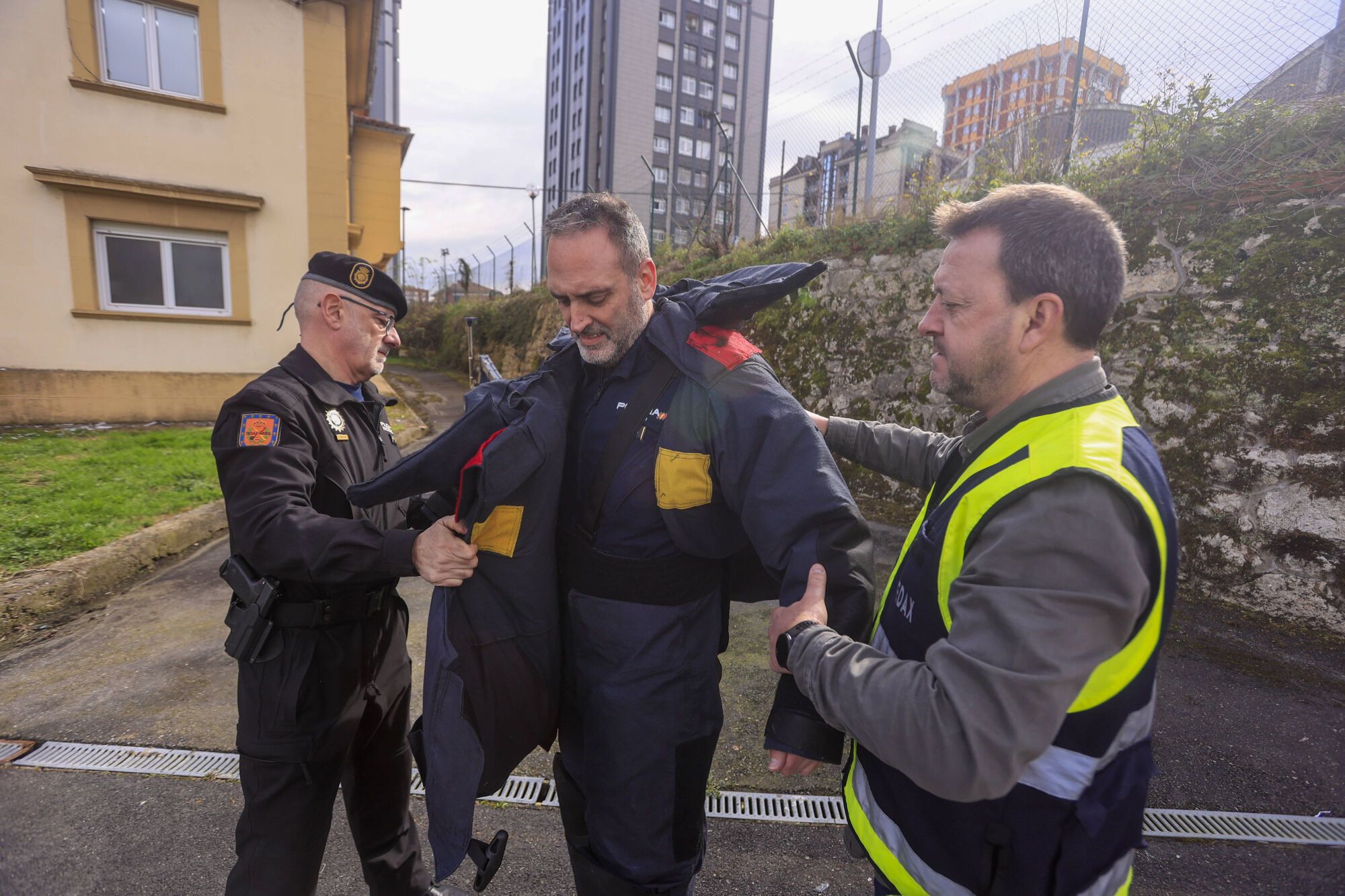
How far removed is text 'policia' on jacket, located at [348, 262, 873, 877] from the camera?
162 cm

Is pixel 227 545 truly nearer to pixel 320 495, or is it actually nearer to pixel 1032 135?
pixel 320 495

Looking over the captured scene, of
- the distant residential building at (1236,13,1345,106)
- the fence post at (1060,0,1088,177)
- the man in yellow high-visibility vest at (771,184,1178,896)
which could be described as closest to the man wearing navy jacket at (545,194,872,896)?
the man in yellow high-visibility vest at (771,184,1178,896)

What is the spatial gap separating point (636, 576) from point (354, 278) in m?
1.42

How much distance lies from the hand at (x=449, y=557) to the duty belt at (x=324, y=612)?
0.49 metres

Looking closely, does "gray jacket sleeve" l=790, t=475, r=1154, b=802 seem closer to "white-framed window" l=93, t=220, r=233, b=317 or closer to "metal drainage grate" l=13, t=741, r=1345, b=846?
"metal drainage grate" l=13, t=741, r=1345, b=846

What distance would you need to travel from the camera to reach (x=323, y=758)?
1.92 m

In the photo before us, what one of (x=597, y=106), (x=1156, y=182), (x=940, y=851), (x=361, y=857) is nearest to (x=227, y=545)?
(x=361, y=857)

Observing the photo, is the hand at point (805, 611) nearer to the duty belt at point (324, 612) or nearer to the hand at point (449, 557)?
the hand at point (449, 557)

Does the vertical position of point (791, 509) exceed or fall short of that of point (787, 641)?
it exceeds it

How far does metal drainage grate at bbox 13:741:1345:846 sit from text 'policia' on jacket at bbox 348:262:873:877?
80cm

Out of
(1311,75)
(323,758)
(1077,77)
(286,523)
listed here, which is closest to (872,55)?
(1077,77)

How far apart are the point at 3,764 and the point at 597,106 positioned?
5250cm

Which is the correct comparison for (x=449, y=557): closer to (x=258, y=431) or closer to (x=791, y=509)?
(x=258, y=431)

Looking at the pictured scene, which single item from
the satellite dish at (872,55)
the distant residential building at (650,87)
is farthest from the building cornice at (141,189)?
the distant residential building at (650,87)
